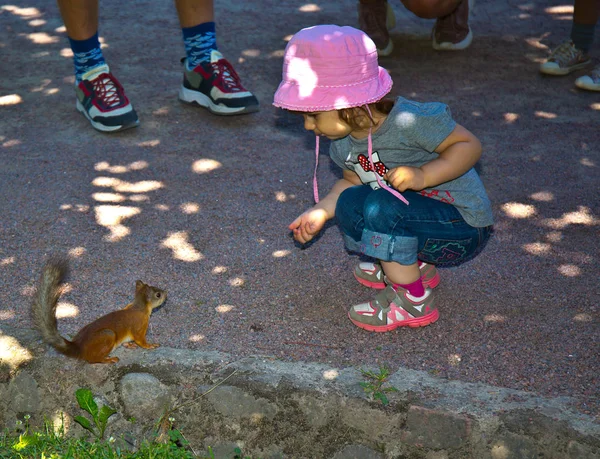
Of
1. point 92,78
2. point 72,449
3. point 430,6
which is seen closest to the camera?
point 72,449

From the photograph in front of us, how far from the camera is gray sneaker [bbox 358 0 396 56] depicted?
6.57m

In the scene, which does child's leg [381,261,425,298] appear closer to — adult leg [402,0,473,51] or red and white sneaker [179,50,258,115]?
red and white sneaker [179,50,258,115]

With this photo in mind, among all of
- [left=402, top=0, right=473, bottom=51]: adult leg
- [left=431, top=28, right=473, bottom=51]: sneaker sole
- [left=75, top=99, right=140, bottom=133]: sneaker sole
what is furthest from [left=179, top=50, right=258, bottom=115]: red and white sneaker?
[left=431, top=28, right=473, bottom=51]: sneaker sole

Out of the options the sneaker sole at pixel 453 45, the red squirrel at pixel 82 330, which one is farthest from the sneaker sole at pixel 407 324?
the sneaker sole at pixel 453 45

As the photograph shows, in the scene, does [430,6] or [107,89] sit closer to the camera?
[107,89]

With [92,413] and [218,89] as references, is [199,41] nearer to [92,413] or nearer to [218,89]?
[218,89]

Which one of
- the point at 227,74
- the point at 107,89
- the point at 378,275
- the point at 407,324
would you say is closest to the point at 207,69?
the point at 227,74

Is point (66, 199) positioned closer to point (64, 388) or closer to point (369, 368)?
point (64, 388)

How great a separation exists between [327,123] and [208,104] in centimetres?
278

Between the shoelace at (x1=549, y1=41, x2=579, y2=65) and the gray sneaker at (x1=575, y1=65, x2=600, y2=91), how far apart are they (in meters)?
0.29

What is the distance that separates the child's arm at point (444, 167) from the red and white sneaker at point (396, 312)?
608 millimetres

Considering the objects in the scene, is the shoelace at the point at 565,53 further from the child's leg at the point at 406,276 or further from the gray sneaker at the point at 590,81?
the child's leg at the point at 406,276

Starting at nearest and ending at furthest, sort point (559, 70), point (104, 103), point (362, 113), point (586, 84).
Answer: point (362, 113) < point (104, 103) < point (586, 84) < point (559, 70)

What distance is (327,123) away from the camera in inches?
118
